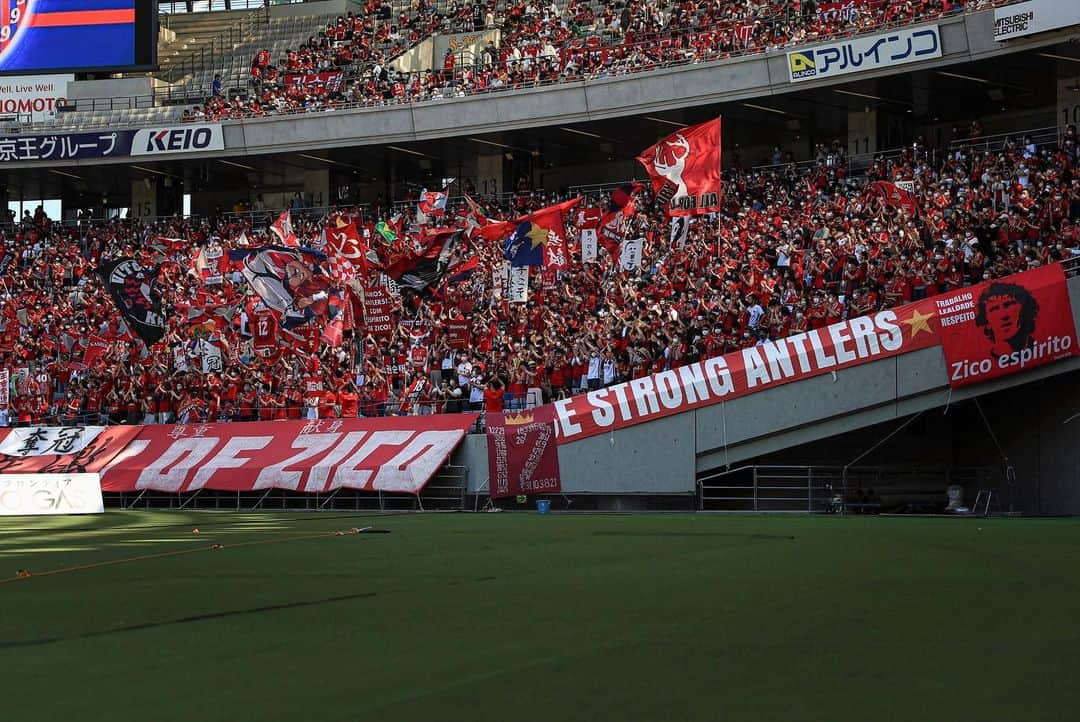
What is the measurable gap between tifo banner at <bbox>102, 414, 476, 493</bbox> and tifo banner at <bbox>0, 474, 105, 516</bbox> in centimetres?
527

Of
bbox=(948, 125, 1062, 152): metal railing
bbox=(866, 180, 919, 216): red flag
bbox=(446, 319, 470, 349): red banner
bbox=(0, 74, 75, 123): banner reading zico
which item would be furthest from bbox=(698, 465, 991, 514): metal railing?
bbox=(0, 74, 75, 123): banner reading zico

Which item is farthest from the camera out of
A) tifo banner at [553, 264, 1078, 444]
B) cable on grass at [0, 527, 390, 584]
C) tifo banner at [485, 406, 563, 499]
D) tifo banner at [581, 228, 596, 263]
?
tifo banner at [581, 228, 596, 263]

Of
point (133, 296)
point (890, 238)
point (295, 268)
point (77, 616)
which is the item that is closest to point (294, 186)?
point (133, 296)

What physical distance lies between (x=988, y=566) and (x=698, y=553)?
10.7 ft

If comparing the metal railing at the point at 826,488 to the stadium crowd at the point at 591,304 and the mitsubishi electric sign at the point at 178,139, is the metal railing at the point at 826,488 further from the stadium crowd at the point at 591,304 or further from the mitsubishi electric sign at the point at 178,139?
the mitsubishi electric sign at the point at 178,139

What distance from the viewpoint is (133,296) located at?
120 ft

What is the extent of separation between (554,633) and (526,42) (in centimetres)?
4070

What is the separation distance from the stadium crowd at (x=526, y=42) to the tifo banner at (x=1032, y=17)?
1750 millimetres

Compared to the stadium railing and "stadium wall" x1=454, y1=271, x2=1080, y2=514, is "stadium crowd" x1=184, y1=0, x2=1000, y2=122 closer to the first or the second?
the stadium railing

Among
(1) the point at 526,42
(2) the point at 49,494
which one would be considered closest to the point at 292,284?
(2) the point at 49,494

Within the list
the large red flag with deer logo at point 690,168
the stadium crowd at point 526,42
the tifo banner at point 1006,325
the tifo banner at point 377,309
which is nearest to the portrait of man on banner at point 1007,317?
the tifo banner at point 1006,325

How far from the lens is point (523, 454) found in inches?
1228

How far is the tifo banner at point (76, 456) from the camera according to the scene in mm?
36125

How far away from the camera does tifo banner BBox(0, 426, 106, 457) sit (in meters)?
37.0
